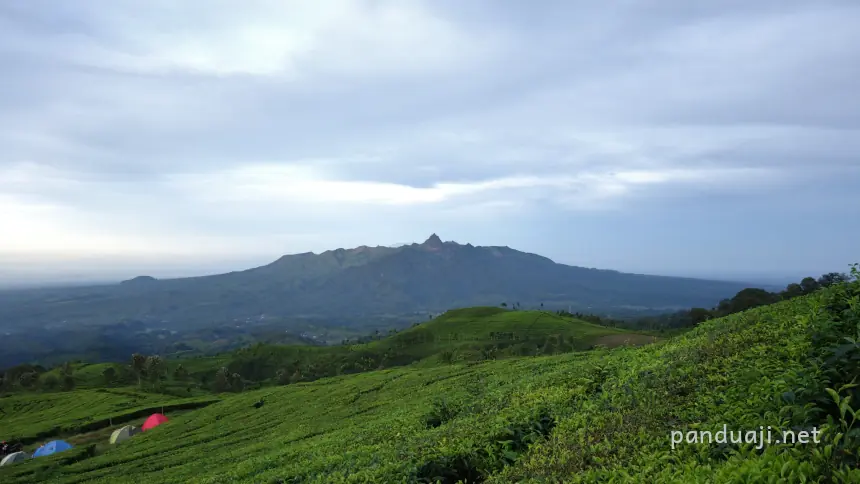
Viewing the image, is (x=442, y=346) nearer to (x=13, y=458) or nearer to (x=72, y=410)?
(x=72, y=410)

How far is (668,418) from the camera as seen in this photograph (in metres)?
9.11

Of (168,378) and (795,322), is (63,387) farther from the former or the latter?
(795,322)

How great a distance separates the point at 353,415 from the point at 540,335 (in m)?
86.6

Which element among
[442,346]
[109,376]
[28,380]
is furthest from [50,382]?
[442,346]

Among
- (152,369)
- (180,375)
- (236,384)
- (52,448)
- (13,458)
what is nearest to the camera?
(13,458)

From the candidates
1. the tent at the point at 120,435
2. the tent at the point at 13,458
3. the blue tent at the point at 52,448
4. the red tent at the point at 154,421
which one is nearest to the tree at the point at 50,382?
the red tent at the point at 154,421

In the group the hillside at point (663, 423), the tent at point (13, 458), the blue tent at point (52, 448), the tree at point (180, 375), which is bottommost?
the tree at point (180, 375)

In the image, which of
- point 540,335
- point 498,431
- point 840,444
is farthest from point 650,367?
point 540,335

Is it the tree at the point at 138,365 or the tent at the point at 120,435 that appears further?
the tree at the point at 138,365

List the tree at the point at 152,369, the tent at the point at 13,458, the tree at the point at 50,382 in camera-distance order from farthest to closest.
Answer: the tree at the point at 152,369, the tree at the point at 50,382, the tent at the point at 13,458

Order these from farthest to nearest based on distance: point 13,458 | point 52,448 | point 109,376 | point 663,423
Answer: point 109,376, point 52,448, point 13,458, point 663,423

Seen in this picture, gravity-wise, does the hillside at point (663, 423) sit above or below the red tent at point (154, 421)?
above

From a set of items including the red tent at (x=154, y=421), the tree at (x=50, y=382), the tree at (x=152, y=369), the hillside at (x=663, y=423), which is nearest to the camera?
the hillside at (x=663, y=423)

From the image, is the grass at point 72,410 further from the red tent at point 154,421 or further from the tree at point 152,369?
the tree at point 152,369
